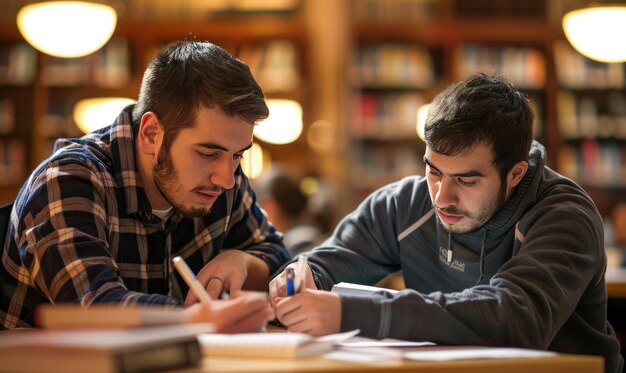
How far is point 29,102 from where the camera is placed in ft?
24.1

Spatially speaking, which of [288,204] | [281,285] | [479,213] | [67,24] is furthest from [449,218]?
[288,204]

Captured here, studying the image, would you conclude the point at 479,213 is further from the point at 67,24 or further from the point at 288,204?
the point at 288,204

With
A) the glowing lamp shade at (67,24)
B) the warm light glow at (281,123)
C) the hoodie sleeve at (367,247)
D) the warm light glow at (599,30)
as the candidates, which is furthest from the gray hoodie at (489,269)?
the warm light glow at (281,123)

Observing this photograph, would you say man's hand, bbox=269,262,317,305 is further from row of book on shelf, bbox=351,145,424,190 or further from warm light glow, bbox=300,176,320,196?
row of book on shelf, bbox=351,145,424,190

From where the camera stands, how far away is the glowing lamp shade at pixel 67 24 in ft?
13.8

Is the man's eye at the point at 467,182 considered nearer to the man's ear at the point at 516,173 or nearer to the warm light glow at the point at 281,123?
the man's ear at the point at 516,173

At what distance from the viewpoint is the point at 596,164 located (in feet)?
23.7

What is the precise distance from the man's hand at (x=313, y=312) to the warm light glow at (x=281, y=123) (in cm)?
Answer: 556

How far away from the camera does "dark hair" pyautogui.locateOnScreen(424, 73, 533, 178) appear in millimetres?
1761

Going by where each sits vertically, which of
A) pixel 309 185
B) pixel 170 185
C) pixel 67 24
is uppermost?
pixel 67 24

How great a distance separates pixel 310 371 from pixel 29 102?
22.2ft

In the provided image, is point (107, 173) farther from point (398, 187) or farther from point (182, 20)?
point (182, 20)

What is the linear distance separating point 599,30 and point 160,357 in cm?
402

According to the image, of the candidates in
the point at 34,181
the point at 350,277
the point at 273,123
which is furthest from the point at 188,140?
the point at 273,123
